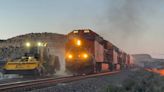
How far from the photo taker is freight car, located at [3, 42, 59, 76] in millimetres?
31484

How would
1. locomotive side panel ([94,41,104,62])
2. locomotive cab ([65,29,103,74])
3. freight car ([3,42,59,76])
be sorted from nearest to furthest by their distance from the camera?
freight car ([3,42,59,76])
locomotive cab ([65,29,103,74])
locomotive side panel ([94,41,104,62])

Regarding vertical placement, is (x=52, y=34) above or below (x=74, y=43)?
above

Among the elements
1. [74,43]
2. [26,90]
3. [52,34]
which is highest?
[52,34]

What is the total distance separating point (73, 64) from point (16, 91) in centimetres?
1885

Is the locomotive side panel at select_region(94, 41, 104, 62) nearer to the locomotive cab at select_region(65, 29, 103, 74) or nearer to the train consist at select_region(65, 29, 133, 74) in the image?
the train consist at select_region(65, 29, 133, 74)

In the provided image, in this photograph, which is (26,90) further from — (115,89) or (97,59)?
(97,59)

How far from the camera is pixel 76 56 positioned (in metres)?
36.9

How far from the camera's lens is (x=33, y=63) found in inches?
1247

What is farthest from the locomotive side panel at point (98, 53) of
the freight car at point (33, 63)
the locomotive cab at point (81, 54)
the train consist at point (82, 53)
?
the freight car at point (33, 63)

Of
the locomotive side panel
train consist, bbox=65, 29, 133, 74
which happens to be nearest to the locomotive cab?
train consist, bbox=65, 29, 133, 74

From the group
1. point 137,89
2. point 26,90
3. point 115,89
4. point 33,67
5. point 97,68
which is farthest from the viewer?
point 97,68

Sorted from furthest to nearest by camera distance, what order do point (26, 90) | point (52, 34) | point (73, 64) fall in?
point (52, 34) < point (73, 64) < point (26, 90)

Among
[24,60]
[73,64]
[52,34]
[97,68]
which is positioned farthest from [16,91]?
[52,34]

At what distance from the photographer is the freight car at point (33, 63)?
103ft
